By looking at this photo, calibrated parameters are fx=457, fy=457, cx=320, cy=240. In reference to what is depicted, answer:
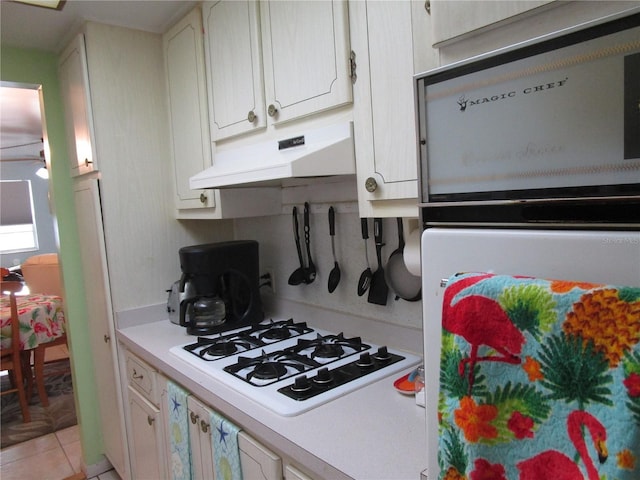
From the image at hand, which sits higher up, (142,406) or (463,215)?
(463,215)

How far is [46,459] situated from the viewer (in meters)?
2.72

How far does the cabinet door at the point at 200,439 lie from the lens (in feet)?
4.59

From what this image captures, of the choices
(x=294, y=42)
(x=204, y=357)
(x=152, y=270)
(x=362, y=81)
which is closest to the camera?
(x=362, y=81)

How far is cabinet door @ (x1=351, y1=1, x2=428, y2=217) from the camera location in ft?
3.49

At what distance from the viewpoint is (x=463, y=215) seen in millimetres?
650

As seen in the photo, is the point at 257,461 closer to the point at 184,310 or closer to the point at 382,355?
the point at 382,355

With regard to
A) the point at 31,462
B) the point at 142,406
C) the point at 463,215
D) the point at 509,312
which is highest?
the point at 463,215

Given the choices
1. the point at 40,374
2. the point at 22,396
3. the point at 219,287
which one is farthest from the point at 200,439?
the point at 40,374

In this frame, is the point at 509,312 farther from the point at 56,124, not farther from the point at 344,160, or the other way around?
the point at 56,124

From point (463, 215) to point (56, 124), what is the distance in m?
2.33

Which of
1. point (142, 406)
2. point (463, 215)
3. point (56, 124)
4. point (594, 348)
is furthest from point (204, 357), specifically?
point (56, 124)

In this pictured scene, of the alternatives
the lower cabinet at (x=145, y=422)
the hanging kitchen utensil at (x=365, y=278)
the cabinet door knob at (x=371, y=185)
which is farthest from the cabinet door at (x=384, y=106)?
the lower cabinet at (x=145, y=422)

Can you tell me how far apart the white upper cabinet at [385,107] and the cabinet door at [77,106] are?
135cm

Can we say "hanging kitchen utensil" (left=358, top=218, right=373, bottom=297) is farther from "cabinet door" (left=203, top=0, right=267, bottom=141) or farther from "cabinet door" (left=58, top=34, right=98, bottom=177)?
"cabinet door" (left=58, top=34, right=98, bottom=177)
